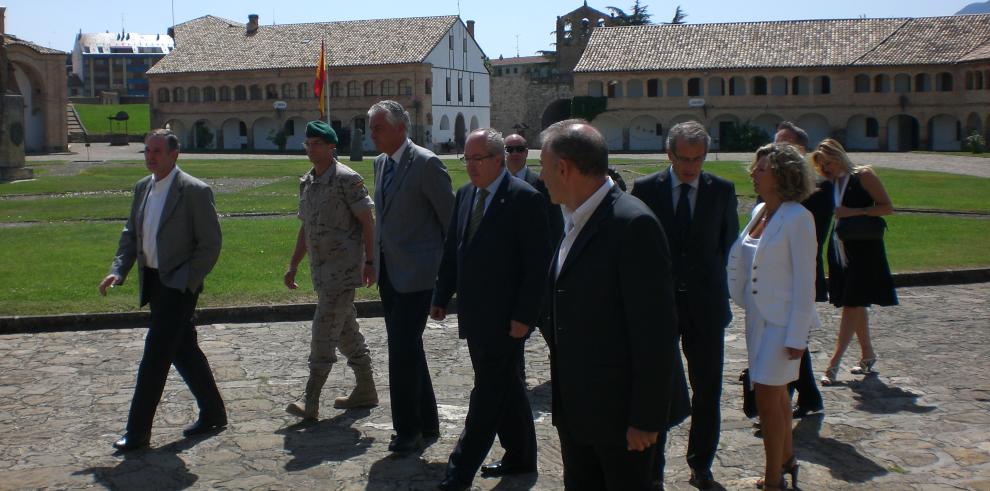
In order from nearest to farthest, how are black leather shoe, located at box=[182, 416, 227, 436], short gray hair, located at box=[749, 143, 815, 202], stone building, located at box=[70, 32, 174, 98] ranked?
short gray hair, located at box=[749, 143, 815, 202]
black leather shoe, located at box=[182, 416, 227, 436]
stone building, located at box=[70, 32, 174, 98]

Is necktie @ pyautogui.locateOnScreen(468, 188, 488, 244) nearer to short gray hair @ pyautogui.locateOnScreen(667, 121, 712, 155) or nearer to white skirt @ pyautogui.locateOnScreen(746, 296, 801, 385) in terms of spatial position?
short gray hair @ pyautogui.locateOnScreen(667, 121, 712, 155)

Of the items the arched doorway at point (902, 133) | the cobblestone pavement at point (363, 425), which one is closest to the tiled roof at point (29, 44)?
the arched doorway at point (902, 133)

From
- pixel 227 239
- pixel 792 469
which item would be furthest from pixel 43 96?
pixel 792 469

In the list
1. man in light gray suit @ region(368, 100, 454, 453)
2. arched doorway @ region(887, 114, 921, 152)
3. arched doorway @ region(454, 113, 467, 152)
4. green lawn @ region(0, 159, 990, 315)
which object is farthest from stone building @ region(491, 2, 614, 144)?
man in light gray suit @ region(368, 100, 454, 453)

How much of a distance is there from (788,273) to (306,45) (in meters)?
70.9

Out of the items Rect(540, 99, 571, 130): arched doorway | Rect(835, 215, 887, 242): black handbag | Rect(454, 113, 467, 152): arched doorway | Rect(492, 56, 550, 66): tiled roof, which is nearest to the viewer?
Rect(835, 215, 887, 242): black handbag

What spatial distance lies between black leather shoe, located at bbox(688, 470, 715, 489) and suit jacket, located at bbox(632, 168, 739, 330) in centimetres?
71

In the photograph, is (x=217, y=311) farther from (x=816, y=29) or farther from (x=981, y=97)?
(x=816, y=29)

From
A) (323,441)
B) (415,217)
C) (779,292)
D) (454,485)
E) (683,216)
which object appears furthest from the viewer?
(323,441)

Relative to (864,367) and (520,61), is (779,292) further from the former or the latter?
(520,61)

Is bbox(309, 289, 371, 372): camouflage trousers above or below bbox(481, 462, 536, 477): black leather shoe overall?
above

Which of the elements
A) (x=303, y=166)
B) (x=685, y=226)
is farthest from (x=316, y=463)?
(x=303, y=166)

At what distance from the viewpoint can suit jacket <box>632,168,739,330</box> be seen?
5309 mm

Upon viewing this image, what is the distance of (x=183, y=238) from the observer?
619 centimetres
